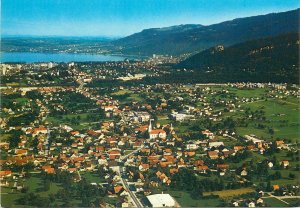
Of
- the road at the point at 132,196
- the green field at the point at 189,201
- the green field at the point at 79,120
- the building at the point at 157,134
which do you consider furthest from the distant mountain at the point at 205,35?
the green field at the point at 189,201

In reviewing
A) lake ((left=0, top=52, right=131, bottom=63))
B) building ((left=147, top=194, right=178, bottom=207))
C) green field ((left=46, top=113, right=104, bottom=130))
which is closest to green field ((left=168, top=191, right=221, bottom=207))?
building ((left=147, top=194, right=178, bottom=207))

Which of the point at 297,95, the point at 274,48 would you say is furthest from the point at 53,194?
the point at 274,48

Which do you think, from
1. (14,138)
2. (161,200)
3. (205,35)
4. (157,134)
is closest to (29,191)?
(161,200)

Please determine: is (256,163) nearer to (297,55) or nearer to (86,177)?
(86,177)

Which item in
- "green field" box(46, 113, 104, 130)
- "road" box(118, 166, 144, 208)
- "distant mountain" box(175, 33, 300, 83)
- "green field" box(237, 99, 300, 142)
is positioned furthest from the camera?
"distant mountain" box(175, 33, 300, 83)

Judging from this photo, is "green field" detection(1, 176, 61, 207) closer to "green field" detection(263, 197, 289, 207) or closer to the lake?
"green field" detection(263, 197, 289, 207)

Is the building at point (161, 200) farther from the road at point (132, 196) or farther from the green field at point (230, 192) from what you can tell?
the green field at point (230, 192)

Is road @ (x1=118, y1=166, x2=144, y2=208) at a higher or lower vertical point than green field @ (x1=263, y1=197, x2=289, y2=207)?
higher
